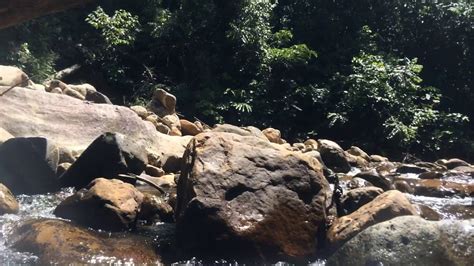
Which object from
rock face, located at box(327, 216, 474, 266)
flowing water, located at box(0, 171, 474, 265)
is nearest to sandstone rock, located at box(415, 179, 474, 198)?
flowing water, located at box(0, 171, 474, 265)

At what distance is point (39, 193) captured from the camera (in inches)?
322

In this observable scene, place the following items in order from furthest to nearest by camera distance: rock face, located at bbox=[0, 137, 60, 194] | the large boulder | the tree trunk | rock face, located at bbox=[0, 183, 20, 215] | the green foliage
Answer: the green foliage → the large boulder → rock face, located at bbox=[0, 137, 60, 194] → rock face, located at bbox=[0, 183, 20, 215] → the tree trunk

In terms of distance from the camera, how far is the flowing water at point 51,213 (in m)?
5.86

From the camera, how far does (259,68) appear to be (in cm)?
1551

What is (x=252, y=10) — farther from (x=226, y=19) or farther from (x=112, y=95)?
(x=112, y=95)

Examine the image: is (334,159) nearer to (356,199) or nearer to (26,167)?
(356,199)

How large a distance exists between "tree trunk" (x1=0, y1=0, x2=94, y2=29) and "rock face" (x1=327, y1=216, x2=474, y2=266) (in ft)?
11.6

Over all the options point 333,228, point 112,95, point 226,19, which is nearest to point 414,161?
point 226,19

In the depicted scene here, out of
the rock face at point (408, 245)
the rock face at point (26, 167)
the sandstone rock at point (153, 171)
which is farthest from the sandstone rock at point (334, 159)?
the rock face at point (408, 245)

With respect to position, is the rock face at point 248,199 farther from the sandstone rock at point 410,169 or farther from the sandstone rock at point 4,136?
the sandstone rock at point 410,169

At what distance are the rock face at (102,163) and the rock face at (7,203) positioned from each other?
1.19 meters

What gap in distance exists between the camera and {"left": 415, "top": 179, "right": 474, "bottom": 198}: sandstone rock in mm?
9719

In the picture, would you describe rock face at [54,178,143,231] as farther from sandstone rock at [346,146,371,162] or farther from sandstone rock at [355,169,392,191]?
sandstone rock at [346,146,371,162]

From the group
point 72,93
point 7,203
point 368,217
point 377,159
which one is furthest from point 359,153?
point 7,203
